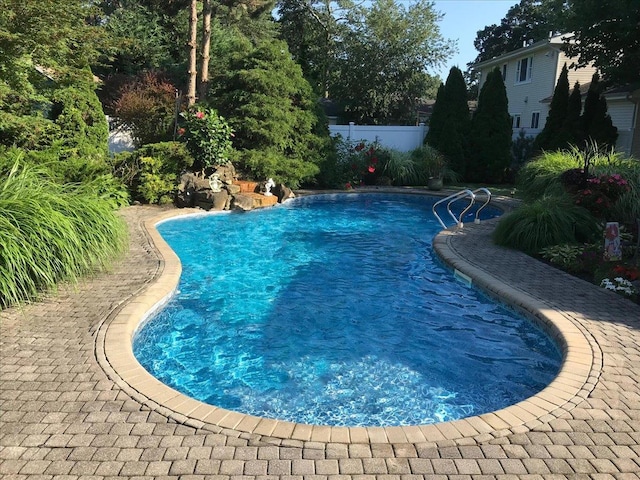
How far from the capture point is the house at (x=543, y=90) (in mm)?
18750

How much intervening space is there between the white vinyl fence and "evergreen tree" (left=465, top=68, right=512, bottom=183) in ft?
7.18

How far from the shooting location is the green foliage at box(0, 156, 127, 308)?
5164 millimetres

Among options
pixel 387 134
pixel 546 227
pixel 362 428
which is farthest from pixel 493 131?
pixel 362 428

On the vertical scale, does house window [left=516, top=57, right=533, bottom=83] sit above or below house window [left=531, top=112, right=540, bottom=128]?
above

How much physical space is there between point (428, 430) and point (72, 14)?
1030 cm

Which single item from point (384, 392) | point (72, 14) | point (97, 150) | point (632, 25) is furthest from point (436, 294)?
point (632, 25)

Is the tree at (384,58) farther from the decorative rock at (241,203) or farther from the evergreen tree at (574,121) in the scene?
the decorative rock at (241,203)

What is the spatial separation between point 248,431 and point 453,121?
694 inches

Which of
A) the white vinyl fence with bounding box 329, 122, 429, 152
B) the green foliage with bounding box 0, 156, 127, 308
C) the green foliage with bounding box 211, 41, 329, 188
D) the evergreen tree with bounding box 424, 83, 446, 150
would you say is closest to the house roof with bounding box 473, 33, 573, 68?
the evergreen tree with bounding box 424, 83, 446, 150

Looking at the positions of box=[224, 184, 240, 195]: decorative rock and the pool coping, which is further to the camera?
box=[224, 184, 240, 195]: decorative rock

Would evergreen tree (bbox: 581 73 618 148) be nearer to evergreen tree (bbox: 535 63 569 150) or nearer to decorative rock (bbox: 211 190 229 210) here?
evergreen tree (bbox: 535 63 569 150)

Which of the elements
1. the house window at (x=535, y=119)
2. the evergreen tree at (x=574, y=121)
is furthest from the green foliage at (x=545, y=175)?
the house window at (x=535, y=119)

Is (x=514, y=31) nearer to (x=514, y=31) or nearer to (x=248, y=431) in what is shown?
(x=514, y=31)

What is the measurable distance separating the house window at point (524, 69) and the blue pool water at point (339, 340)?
64.0 feet
